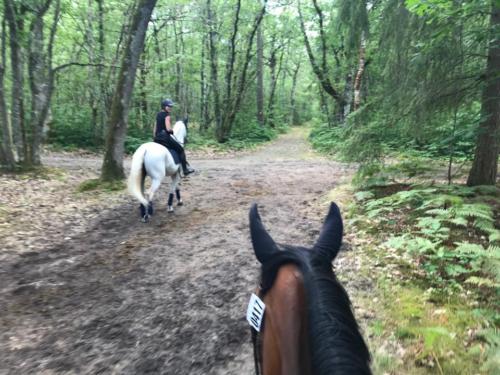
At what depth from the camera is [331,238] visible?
6.25 ft

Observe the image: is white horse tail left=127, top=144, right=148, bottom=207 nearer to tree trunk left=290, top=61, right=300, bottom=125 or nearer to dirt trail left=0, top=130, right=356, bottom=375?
dirt trail left=0, top=130, right=356, bottom=375

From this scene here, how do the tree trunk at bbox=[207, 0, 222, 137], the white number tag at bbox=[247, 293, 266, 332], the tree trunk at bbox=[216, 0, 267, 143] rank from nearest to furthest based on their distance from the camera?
the white number tag at bbox=[247, 293, 266, 332] → the tree trunk at bbox=[207, 0, 222, 137] → the tree trunk at bbox=[216, 0, 267, 143]

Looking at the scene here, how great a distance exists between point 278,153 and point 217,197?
10.5 meters

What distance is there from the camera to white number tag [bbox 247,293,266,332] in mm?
1708

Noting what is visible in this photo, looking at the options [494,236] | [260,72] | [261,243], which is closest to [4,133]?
Result: [261,243]

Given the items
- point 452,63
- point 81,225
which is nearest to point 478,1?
point 452,63

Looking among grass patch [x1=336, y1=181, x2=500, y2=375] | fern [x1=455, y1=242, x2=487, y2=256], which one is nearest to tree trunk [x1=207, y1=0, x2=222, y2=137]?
grass patch [x1=336, y1=181, x2=500, y2=375]

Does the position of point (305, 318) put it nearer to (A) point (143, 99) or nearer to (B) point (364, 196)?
(B) point (364, 196)

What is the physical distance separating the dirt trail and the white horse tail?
0.57 metres

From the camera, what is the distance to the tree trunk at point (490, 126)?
589cm

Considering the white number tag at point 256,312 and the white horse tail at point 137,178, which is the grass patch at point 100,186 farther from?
the white number tag at point 256,312

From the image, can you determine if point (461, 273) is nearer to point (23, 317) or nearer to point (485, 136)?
point (485, 136)

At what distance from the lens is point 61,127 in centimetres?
1731

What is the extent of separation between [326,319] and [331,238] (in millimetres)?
559
